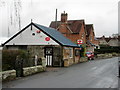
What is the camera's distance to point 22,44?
90.4ft

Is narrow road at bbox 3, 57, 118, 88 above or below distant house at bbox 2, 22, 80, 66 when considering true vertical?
below

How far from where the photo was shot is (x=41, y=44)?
26609mm

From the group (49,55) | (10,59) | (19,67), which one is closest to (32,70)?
(19,67)

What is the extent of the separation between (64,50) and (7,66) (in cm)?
1237

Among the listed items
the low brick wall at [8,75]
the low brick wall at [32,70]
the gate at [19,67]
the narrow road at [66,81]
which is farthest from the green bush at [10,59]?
the narrow road at [66,81]

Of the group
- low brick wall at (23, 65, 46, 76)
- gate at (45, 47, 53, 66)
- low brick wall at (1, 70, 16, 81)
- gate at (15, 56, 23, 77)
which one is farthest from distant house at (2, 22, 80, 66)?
low brick wall at (1, 70, 16, 81)

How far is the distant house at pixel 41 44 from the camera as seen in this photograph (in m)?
26.1

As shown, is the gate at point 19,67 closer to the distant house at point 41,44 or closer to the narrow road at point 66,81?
the narrow road at point 66,81

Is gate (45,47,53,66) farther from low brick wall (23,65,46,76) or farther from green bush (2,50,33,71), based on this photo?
green bush (2,50,33,71)

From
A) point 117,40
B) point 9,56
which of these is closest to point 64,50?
point 9,56

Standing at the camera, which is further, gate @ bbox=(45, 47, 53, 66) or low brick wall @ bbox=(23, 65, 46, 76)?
gate @ bbox=(45, 47, 53, 66)

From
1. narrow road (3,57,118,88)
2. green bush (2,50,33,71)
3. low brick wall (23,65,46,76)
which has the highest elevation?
green bush (2,50,33,71)

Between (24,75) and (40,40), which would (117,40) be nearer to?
(40,40)

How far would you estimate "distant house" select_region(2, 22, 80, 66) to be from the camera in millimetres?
26061
